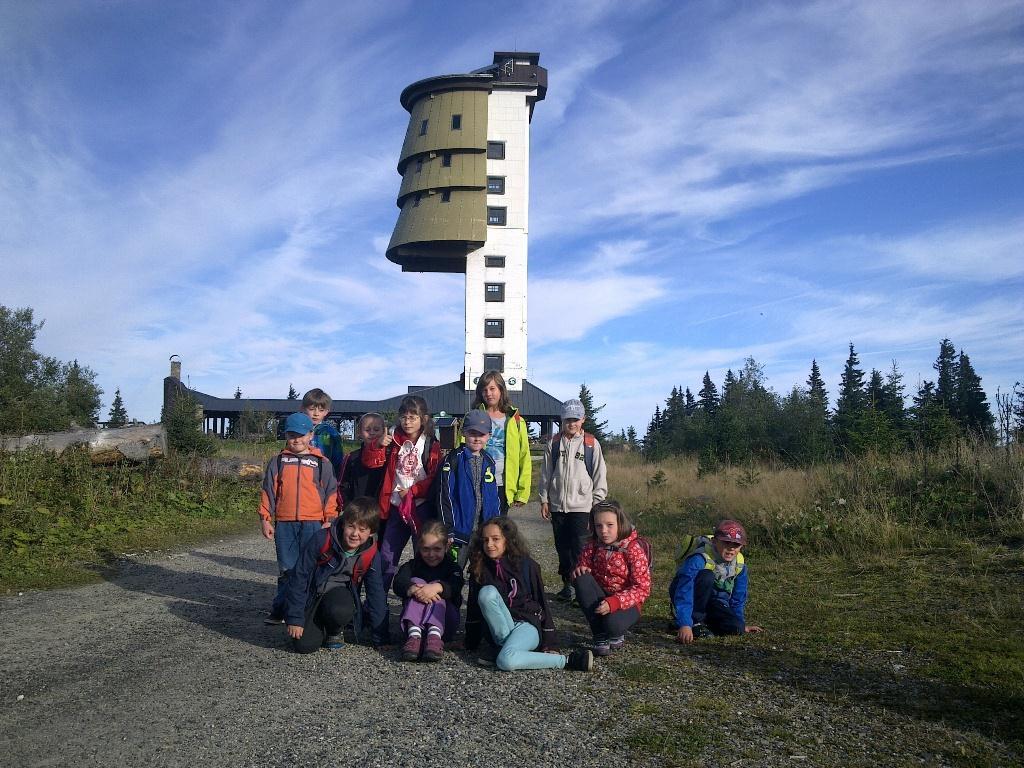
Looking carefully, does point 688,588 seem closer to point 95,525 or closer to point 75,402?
point 95,525

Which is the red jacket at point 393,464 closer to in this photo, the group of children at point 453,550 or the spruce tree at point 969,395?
the group of children at point 453,550

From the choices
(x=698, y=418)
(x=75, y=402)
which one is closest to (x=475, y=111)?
(x=698, y=418)

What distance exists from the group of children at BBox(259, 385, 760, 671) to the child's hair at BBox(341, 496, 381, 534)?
0.01 m

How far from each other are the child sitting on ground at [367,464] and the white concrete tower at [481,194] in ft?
110

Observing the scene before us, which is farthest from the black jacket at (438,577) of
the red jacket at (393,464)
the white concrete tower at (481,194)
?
the white concrete tower at (481,194)

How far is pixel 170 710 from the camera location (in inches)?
157

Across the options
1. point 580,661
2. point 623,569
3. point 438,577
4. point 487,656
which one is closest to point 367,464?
point 438,577

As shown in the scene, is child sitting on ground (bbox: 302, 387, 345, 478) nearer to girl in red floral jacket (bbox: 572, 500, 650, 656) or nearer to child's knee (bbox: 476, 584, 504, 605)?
child's knee (bbox: 476, 584, 504, 605)

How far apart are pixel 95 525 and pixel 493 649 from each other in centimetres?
675

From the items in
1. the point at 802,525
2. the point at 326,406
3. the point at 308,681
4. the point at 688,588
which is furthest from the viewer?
the point at 802,525

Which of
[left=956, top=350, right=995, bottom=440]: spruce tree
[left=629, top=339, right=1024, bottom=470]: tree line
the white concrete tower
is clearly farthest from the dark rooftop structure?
[left=956, top=350, right=995, bottom=440]: spruce tree

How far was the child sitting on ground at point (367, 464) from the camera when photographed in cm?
662

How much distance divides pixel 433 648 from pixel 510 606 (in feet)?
1.85

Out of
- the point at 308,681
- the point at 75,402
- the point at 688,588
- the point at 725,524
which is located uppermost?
the point at 75,402
